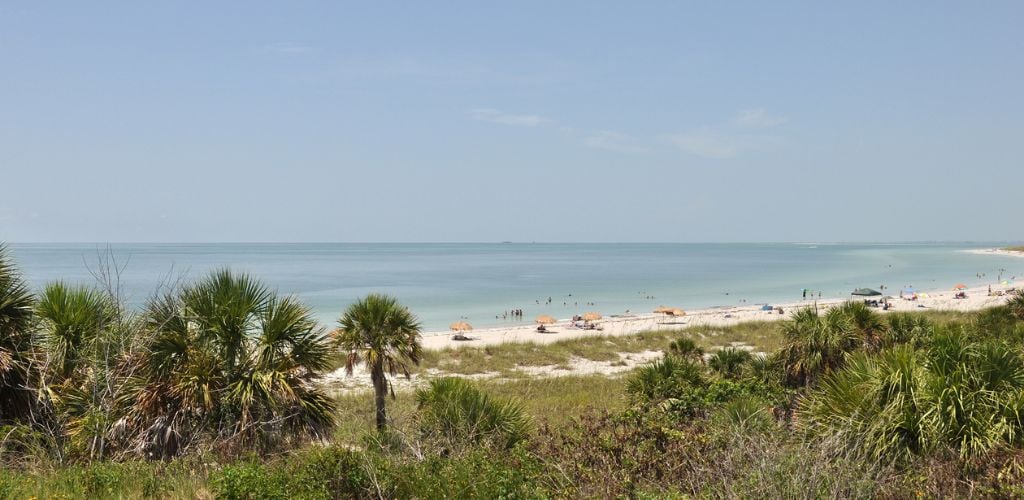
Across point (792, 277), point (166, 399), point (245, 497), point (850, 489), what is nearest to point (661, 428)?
point (850, 489)

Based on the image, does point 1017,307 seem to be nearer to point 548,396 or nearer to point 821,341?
point 821,341

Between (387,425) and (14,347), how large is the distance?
225 inches

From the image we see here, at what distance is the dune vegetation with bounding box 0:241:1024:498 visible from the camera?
21.4ft

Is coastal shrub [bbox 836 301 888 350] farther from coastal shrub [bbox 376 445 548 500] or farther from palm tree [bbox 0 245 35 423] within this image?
palm tree [bbox 0 245 35 423]

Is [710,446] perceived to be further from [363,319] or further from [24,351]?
[24,351]

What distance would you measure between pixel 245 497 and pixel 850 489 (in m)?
5.30

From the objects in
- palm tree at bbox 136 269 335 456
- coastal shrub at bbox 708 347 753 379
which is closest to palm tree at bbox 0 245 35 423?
palm tree at bbox 136 269 335 456

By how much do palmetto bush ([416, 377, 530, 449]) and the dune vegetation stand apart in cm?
3

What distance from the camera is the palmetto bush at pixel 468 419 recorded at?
30.4ft

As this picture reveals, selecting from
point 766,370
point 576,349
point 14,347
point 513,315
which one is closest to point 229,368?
point 14,347

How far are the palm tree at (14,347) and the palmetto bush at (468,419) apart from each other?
5.84m

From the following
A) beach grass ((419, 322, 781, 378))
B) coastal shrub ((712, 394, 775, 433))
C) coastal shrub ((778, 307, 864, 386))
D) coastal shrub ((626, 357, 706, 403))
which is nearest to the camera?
coastal shrub ((712, 394, 775, 433))

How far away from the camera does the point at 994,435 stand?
Answer: 6.89m

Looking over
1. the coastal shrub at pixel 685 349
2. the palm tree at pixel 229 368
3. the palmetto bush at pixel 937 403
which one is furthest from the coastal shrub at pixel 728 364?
the palm tree at pixel 229 368
